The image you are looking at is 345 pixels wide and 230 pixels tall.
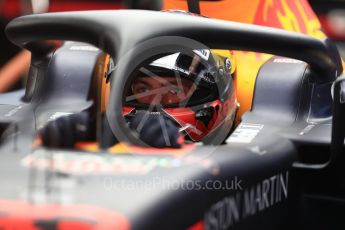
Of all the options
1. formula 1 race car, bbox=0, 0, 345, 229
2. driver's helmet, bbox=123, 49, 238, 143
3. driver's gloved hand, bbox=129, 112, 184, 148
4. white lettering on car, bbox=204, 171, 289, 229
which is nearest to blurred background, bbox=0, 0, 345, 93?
formula 1 race car, bbox=0, 0, 345, 229

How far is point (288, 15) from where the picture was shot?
2859mm

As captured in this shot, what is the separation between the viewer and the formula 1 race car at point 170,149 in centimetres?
137

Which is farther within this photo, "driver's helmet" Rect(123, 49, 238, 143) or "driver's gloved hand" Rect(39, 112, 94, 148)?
"driver's helmet" Rect(123, 49, 238, 143)

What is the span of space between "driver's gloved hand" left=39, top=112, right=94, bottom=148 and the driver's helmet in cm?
47

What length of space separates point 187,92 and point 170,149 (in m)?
0.55

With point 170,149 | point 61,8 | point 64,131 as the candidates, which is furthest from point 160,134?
point 61,8

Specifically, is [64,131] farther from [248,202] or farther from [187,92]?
[187,92]

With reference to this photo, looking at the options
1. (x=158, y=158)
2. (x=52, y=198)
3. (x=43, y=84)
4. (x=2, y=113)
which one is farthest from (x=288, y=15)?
(x=52, y=198)

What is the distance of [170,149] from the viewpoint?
1.64 m

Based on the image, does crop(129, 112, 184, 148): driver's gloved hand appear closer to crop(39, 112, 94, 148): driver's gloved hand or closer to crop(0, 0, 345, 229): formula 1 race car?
crop(0, 0, 345, 229): formula 1 race car

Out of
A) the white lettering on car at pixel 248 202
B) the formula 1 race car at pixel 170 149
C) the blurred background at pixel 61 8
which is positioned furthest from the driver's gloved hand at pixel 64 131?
the blurred background at pixel 61 8

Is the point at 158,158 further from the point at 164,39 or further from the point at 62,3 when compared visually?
the point at 62,3

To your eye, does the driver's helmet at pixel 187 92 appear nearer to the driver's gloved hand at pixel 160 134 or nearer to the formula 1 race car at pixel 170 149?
the formula 1 race car at pixel 170 149

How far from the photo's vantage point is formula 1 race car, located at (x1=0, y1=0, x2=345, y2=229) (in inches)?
53.8
